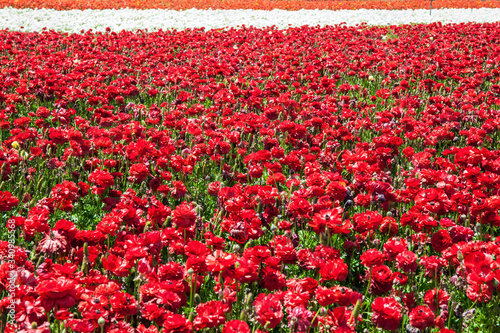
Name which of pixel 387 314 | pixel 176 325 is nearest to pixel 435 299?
pixel 387 314

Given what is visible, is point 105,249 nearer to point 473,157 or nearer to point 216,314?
point 216,314

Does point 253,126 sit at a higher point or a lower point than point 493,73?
lower

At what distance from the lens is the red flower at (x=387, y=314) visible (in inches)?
85.6

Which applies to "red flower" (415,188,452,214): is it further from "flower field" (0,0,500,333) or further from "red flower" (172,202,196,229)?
"red flower" (172,202,196,229)

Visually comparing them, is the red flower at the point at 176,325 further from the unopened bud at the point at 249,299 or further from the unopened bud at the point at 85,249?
the unopened bud at the point at 85,249

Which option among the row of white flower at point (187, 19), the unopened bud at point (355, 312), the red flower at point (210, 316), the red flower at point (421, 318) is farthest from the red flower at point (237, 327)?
the row of white flower at point (187, 19)

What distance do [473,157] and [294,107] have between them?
2.67 metres

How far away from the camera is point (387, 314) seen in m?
2.18

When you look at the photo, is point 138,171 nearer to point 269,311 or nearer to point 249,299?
point 249,299

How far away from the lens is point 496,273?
91.3 inches

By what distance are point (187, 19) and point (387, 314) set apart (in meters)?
15.7

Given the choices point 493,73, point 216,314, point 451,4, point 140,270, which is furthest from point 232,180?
point 451,4

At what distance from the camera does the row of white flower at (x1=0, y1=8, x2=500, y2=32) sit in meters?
15.2

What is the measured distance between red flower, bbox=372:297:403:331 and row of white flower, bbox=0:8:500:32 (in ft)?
45.9
